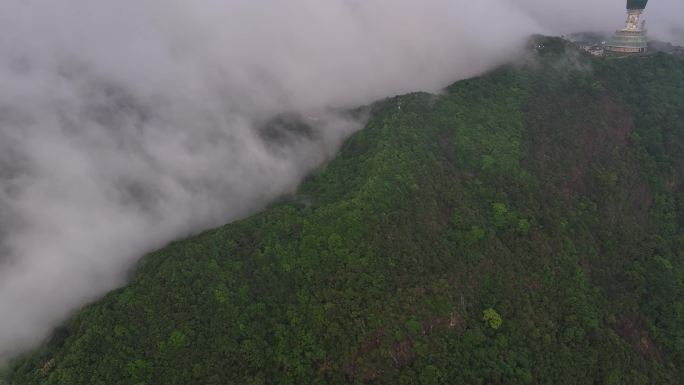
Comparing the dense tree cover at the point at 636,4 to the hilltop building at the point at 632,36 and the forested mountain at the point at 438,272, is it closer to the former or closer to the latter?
the hilltop building at the point at 632,36

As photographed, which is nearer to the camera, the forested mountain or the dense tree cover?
the forested mountain

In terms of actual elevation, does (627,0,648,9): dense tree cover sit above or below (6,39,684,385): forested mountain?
above

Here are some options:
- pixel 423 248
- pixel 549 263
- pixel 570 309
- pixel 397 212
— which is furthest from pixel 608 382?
pixel 397 212

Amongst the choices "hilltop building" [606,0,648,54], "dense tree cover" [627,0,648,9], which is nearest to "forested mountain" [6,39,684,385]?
"hilltop building" [606,0,648,54]

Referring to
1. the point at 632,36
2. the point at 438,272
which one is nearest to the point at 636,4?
the point at 632,36

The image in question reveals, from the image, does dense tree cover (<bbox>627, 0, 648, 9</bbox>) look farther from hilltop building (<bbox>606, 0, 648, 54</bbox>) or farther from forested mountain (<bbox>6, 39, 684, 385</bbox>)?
forested mountain (<bbox>6, 39, 684, 385</bbox>)

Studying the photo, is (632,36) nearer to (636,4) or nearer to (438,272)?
(636,4)
